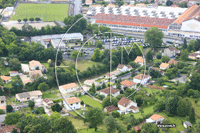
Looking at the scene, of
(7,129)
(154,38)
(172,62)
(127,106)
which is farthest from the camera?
(154,38)

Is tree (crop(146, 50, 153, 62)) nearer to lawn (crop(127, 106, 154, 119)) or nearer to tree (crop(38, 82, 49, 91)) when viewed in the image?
lawn (crop(127, 106, 154, 119))

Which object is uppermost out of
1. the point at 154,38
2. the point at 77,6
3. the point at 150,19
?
the point at 77,6

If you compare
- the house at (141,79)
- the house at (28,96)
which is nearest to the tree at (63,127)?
the house at (28,96)

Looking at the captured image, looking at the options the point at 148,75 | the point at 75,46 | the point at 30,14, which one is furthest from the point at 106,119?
the point at 30,14

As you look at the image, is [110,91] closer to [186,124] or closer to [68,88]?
[68,88]

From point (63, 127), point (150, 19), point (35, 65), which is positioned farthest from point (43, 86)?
point (150, 19)

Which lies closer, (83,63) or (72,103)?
(72,103)
